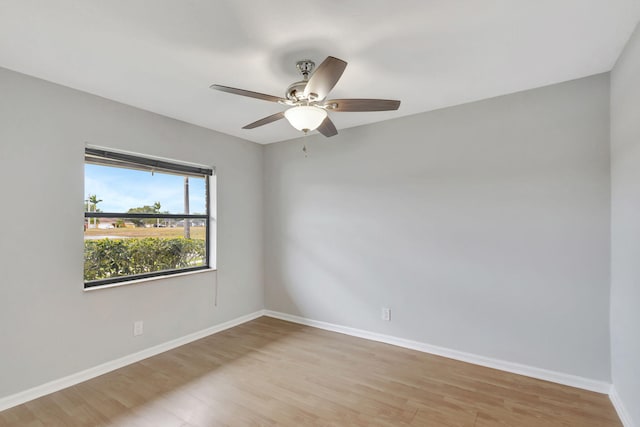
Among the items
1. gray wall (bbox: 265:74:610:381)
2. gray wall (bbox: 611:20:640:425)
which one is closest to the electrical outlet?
gray wall (bbox: 265:74:610:381)

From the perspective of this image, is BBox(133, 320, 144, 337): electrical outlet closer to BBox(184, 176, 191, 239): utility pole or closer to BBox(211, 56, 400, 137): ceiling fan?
BBox(184, 176, 191, 239): utility pole

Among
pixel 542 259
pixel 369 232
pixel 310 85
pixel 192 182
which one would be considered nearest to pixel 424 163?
pixel 369 232

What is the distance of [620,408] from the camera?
207cm

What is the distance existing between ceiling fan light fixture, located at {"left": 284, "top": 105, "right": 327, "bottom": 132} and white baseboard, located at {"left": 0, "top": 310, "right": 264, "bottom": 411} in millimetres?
2648

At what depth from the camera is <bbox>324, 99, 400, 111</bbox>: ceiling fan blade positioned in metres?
2.05

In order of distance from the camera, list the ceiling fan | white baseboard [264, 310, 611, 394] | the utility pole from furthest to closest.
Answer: the utility pole → white baseboard [264, 310, 611, 394] → the ceiling fan

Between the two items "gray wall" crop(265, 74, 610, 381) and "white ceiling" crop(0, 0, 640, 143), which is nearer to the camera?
"white ceiling" crop(0, 0, 640, 143)

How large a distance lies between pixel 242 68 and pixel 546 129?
2.52 meters

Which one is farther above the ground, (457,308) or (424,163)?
(424,163)

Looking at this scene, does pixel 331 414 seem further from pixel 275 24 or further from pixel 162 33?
pixel 162 33

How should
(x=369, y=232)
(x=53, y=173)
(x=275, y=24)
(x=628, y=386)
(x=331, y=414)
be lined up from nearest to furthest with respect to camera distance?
1. (x=275, y=24)
2. (x=628, y=386)
3. (x=331, y=414)
4. (x=53, y=173)
5. (x=369, y=232)

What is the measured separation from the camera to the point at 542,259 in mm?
2574

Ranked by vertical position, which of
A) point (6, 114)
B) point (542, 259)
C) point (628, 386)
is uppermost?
point (6, 114)

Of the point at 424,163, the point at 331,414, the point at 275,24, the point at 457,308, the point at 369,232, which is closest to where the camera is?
the point at 275,24
